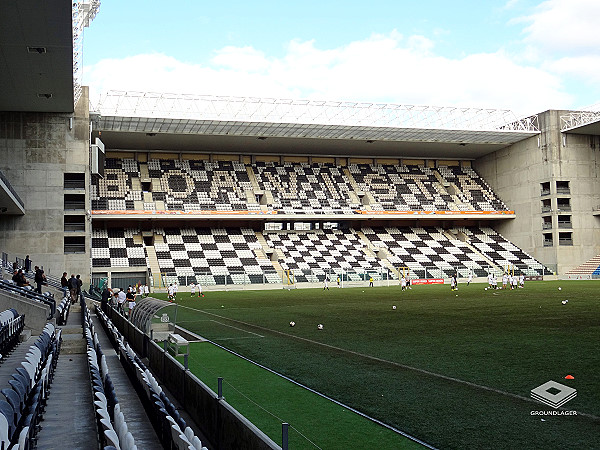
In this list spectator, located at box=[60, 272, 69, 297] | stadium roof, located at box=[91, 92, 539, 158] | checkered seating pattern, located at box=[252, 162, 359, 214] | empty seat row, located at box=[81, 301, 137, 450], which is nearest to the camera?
empty seat row, located at box=[81, 301, 137, 450]

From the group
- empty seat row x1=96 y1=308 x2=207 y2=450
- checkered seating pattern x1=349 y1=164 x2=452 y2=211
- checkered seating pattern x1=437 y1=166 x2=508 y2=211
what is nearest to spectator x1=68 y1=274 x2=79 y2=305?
empty seat row x1=96 y1=308 x2=207 y2=450

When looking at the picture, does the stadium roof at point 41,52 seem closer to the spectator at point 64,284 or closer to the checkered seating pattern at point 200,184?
the spectator at point 64,284

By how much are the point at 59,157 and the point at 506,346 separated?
105 ft

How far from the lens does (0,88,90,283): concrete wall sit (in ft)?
118

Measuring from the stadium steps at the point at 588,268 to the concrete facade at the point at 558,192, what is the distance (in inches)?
16.3

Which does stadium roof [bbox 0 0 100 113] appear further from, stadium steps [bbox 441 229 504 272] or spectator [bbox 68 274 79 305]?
stadium steps [bbox 441 229 504 272]

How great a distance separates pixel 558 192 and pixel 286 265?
997 inches

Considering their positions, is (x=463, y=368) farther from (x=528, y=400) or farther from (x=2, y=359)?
(x=2, y=359)

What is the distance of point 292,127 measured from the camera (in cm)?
4712

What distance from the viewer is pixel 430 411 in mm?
8039

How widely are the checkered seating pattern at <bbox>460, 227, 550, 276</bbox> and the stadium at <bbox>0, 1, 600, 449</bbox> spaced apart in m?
0.26

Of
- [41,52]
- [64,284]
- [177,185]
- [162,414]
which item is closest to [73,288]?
[64,284]

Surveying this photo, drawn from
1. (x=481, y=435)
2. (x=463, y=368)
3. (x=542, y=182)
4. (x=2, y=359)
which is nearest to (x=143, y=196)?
(x=542, y=182)

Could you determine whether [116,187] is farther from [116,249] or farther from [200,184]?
[200,184]
